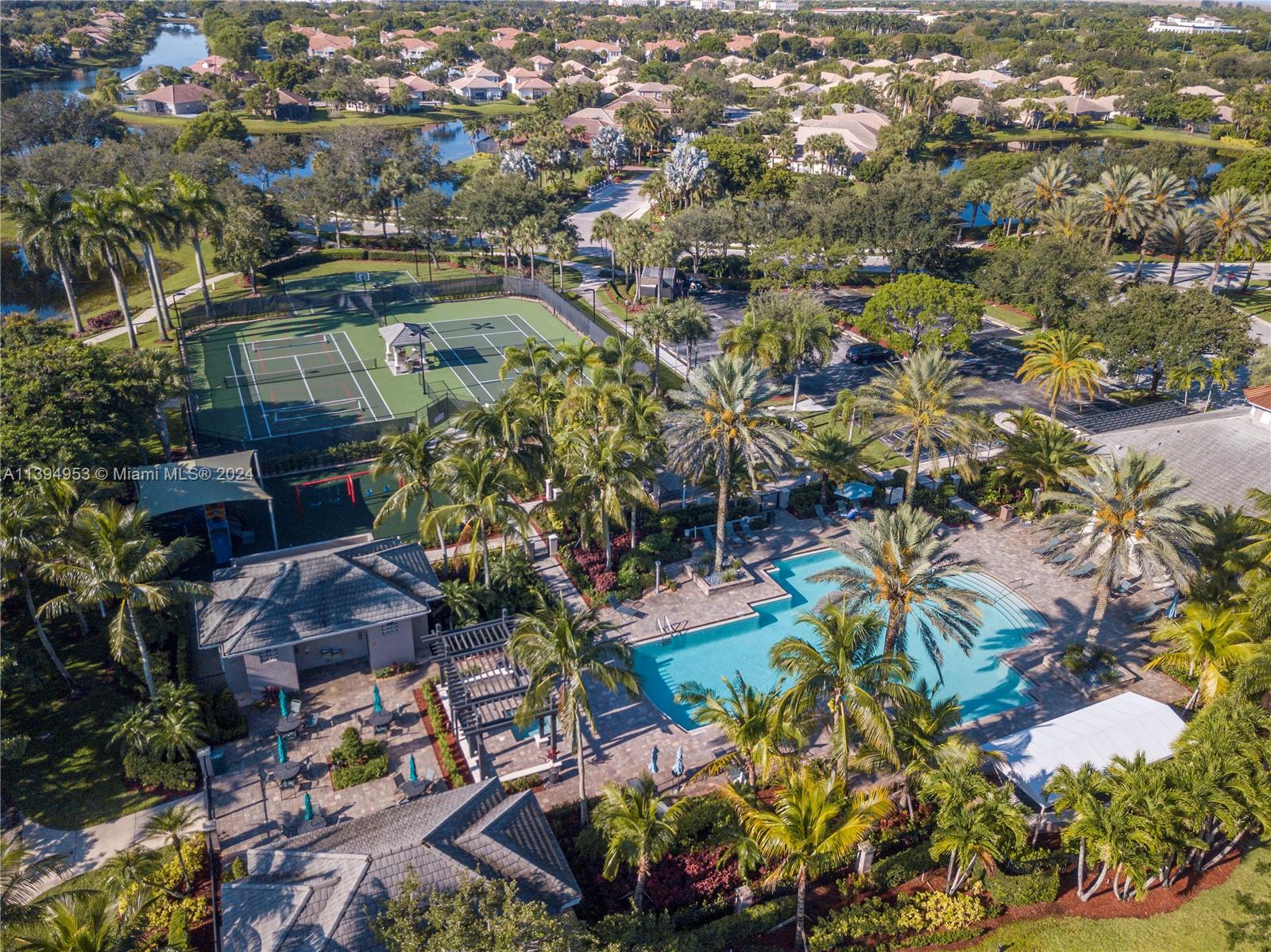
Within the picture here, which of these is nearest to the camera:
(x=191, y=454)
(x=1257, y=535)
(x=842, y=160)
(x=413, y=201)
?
(x=1257, y=535)

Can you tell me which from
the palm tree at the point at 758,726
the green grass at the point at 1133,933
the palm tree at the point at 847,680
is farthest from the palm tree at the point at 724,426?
the green grass at the point at 1133,933

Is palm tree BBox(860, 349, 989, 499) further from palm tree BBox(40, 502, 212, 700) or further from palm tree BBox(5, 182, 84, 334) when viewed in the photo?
palm tree BBox(5, 182, 84, 334)

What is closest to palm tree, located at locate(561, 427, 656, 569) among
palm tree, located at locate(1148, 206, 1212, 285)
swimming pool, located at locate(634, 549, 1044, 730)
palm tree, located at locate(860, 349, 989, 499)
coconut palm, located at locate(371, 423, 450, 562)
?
coconut palm, located at locate(371, 423, 450, 562)

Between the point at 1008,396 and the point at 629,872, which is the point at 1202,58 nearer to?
the point at 1008,396

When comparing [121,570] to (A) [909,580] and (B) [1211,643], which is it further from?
(B) [1211,643]

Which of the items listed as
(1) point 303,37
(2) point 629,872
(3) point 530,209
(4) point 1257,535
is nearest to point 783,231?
(3) point 530,209

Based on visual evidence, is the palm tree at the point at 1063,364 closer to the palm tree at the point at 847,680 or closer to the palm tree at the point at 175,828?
the palm tree at the point at 847,680
